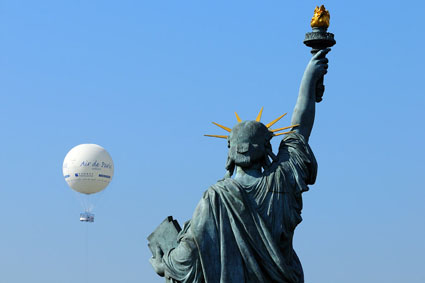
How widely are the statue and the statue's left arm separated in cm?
22

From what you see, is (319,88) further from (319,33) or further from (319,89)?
(319,33)

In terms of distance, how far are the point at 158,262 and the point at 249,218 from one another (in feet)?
6.25

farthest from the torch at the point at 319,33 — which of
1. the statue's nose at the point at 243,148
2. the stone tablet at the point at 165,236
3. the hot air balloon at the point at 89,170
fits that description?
the hot air balloon at the point at 89,170

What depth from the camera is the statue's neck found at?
19953 millimetres

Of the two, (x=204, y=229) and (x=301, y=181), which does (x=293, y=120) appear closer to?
(x=301, y=181)

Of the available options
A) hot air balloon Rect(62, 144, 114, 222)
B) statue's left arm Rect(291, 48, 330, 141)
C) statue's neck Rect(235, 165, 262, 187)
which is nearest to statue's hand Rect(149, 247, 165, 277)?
statue's neck Rect(235, 165, 262, 187)

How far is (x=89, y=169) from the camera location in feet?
250

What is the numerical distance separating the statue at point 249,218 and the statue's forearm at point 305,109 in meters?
0.19

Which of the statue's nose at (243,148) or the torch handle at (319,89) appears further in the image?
the torch handle at (319,89)

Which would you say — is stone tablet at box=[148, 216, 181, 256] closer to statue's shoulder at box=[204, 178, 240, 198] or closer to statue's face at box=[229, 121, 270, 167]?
statue's shoulder at box=[204, 178, 240, 198]

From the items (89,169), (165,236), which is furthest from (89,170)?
(165,236)

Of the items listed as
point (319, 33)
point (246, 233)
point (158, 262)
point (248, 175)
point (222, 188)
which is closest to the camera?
point (246, 233)

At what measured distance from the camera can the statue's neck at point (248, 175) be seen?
19953 mm

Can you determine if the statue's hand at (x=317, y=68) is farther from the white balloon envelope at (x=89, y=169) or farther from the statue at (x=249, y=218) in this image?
the white balloon envelope at (x=89, y=169)
